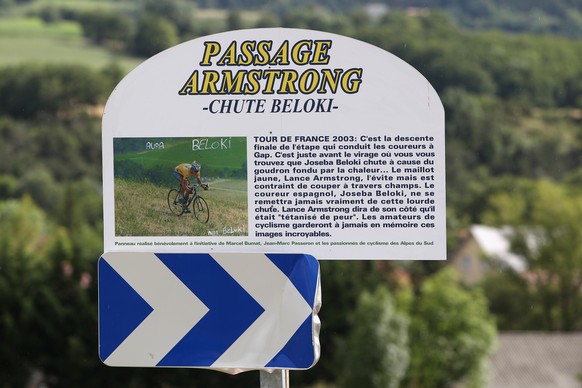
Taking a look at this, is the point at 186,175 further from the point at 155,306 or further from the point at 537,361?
the point at 537,361

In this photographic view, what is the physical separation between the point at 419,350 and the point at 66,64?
5102 cm

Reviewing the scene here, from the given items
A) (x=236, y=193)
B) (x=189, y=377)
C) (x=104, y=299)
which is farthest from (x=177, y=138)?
(x=189, y=377)

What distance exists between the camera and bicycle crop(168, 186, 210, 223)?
3912 mm

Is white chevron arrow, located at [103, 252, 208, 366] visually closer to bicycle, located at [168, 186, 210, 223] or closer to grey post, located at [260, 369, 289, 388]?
bicycle, located at [168, 186, 210, 223]

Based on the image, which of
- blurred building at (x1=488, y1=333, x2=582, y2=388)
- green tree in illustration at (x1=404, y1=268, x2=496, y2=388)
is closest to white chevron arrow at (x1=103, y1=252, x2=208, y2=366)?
green tree in illustration at (x1=404, y1=268, x2=496, y2=388)

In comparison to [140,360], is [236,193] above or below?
above

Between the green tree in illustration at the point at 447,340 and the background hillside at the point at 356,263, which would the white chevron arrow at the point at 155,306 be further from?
the green tree in illustration at the point at 447,340

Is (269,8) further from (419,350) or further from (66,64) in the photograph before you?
(419,350)

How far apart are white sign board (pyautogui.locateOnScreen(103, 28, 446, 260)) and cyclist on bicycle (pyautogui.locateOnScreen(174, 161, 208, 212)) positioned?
0.6 inches

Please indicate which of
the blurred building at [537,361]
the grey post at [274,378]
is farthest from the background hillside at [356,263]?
the blurred building at [537,361]

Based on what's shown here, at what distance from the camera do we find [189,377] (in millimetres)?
35500

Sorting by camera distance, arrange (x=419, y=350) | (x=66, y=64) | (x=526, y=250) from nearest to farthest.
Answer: (x=419, y=350) → (x=526, y=250) → (x=66, y=64)

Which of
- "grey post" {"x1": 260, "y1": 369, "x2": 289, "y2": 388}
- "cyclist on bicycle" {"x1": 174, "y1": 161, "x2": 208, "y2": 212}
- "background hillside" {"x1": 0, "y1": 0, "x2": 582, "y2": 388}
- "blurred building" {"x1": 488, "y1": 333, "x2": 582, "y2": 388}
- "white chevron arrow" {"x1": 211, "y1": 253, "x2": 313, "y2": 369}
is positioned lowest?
"grey post" {"x1": 260, "y1": 369, "x2": 289, "y2": 388}

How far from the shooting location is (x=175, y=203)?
394cm
